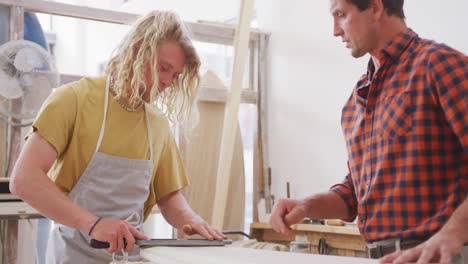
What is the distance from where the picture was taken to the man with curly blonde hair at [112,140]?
197 cm

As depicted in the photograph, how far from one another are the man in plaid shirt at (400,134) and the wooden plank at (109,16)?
7.05ft

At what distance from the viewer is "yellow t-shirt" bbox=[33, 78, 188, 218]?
203cm

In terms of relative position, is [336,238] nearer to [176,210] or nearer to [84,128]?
[176,210]

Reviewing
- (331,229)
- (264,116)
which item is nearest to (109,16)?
(264,116)

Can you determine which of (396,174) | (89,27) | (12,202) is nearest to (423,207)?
(396,174)

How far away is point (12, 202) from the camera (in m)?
3.39

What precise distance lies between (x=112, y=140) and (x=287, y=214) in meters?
0.68

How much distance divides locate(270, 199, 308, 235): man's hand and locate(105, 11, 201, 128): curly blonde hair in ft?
2.02

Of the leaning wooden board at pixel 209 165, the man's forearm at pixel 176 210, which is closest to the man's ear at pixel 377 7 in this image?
the man's forearm at pixel 176 210

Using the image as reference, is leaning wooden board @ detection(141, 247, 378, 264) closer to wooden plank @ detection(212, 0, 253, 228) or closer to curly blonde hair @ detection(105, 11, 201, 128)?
curly blonde hair @ detection(105, 11, 201, 128)

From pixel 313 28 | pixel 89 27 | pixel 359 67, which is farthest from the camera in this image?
pixel 89 27

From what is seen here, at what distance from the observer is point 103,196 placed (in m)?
2.19

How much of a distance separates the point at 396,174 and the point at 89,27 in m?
7.81

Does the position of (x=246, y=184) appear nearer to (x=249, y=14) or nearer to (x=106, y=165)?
(x=249, y=14)
